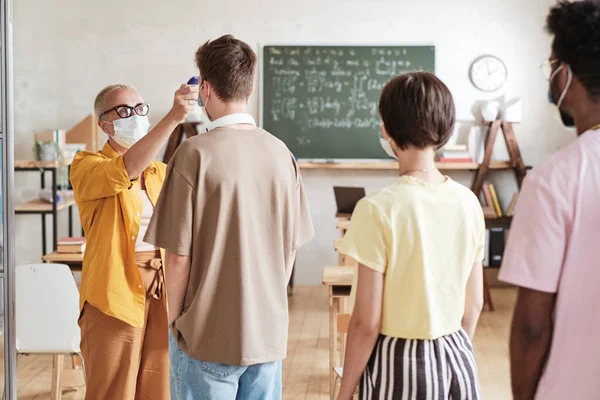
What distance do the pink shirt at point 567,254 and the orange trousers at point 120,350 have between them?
4.76 ft

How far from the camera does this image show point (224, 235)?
189cm

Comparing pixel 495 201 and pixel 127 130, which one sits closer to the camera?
pixel 127 130

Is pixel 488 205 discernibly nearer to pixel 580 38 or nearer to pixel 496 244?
pixel 496 244

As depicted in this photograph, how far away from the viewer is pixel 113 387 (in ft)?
8.09

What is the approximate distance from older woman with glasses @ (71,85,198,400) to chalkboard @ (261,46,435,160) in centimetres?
413

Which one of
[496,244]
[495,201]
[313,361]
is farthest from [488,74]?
[313,361]

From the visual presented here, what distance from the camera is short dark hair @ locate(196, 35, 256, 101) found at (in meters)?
1.89

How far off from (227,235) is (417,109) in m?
0.61

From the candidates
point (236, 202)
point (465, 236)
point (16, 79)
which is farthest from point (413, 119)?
point (16, 79)

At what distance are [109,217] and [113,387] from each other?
540 mm

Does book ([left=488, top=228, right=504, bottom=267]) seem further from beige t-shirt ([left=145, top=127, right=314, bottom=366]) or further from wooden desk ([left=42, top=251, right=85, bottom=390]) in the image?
beige t-shirt ([left=145, top=127, right=314, bottom=366])

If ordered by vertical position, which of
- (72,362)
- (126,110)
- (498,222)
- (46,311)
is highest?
(126,110)

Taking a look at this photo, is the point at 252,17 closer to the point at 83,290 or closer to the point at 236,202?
the point at 83,290

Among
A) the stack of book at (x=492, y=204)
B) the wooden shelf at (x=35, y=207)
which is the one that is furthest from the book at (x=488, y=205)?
the wooden shelf at (x=35, y=207)
